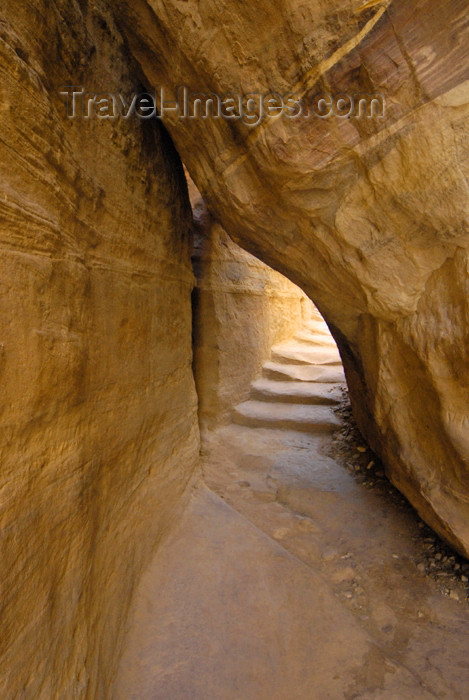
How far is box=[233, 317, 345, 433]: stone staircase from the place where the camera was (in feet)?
20.1

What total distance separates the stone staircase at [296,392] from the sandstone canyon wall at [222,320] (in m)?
0.31

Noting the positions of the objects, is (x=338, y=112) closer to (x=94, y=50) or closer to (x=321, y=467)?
(x=94, y=50)

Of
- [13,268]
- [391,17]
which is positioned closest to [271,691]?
[13,268]

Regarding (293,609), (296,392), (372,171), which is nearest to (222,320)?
(296,392)

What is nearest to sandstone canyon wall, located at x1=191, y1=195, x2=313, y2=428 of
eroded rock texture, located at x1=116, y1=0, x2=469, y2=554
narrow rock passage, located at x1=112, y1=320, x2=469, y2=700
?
narrow rock passage, located at x1=112, y1=320, x2=469, y2=700

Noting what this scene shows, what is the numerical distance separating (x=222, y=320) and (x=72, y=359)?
437 centimetres

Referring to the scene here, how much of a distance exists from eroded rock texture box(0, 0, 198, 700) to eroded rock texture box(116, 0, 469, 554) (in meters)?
0.74

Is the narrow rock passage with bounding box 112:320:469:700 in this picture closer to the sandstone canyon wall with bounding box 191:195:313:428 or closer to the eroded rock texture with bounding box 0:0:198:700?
the eroded rock texture with bounding box 0:0:198:700

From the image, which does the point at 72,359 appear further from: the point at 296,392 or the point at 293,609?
the point at 296,392

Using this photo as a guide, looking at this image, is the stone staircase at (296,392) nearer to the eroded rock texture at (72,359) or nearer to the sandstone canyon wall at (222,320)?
the sandstone canyon wall at (222,320)

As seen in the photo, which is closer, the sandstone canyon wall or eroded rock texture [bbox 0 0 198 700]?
eroded rock texture [bbox 0 0 198 700]

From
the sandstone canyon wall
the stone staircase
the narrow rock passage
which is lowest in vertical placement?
the narrow rock passage

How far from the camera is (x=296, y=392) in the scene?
22.4ft

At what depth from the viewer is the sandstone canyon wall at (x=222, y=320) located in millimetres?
6027
